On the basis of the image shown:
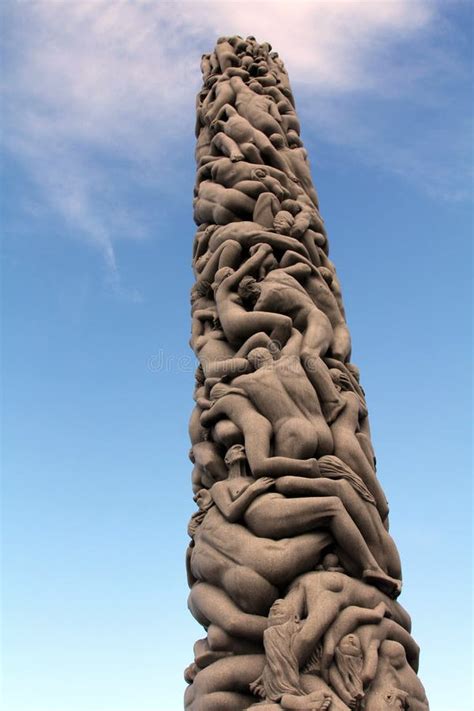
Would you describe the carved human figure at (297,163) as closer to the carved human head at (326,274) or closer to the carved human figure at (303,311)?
the carved human head at (326,274)

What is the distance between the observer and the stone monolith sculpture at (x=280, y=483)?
14.3ft

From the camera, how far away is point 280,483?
5.01 m

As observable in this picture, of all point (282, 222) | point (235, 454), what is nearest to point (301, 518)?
point (235, 454)

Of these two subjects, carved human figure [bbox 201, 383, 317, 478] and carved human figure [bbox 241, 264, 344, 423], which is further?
carved human figure [bbox 241, 264, 344, 423]

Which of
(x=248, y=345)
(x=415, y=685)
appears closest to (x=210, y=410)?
A: (x=248, y=345)

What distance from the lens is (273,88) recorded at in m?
9.52

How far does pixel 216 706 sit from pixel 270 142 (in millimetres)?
5917

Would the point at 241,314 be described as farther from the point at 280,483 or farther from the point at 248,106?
the point at 248,106

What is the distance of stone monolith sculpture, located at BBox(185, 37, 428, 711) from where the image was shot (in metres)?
4.36

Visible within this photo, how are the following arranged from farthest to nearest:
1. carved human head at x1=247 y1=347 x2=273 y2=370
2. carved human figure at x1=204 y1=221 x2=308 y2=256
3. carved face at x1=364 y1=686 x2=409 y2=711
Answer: carved human figure at x1=204 y1=221 x2=308 y2=256, carved human head at x1=247 y1=347 x2=273 y2=370, carved face at x1=364 y1=686 x2=409 y2=711

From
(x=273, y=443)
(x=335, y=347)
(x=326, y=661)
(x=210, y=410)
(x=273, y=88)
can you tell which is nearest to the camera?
(x=326, y=661)

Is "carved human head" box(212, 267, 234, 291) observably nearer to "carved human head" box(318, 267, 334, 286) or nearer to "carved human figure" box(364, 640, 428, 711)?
"carved human head" box(318, 267, 334, 286)

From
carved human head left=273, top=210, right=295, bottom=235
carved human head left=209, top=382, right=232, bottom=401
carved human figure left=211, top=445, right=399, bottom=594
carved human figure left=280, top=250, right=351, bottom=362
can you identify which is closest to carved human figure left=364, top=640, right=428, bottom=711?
carved human figure left=211, top=445, right=399, bottom=594

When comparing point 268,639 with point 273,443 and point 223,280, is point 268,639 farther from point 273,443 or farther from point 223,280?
point 223,280
